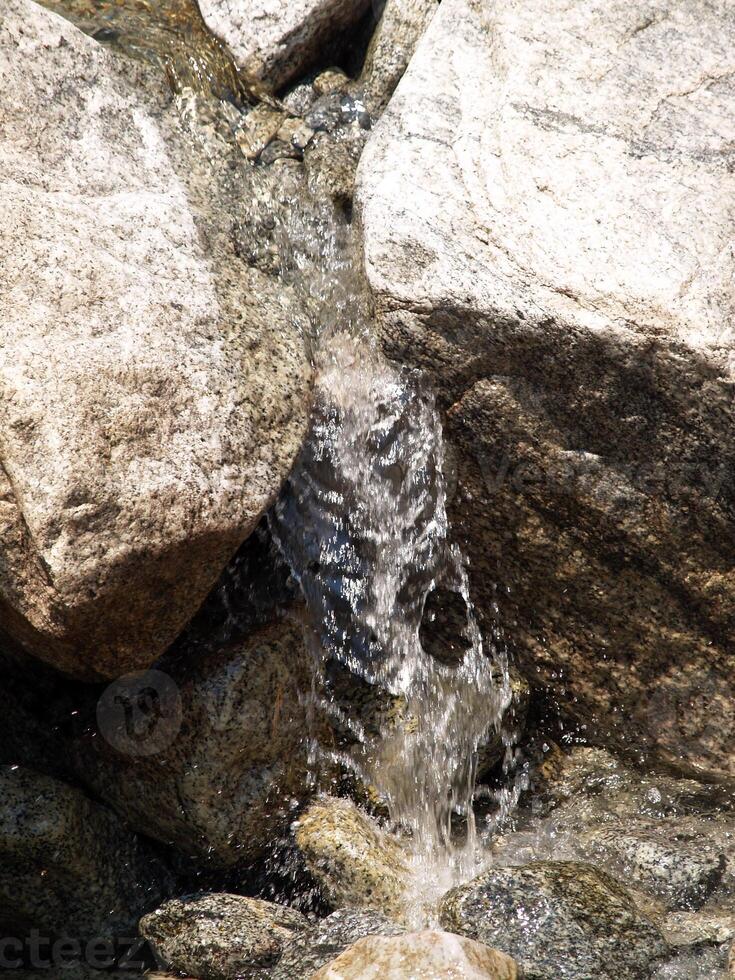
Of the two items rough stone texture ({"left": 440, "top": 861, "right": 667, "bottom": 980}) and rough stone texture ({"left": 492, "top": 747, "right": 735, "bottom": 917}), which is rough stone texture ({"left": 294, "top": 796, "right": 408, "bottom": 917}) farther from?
rough stone texture ({"left": 492, "top": 747, "right": 735, "bottom": 917})

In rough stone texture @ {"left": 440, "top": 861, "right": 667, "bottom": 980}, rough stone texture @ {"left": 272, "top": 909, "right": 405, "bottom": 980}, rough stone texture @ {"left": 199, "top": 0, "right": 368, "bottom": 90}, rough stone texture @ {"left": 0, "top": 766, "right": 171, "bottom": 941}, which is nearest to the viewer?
rough stone texture @ {"left": 440, "top": 861, "right": 667, "bottom": 980}

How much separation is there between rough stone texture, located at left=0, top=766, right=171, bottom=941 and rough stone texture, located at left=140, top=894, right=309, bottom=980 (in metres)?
0.19

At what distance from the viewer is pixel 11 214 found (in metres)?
3.48

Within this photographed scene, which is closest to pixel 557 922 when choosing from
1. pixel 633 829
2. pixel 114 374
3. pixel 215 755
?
pixel 633 829

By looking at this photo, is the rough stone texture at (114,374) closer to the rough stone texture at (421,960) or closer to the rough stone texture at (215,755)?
the rough stone texture at (215,755)

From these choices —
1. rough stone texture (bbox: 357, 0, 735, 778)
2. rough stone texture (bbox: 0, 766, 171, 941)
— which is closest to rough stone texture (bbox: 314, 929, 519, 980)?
rough stone texture (bbox: 0, 766, 171, 941)

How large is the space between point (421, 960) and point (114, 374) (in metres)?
2.05

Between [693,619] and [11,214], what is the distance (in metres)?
2.91

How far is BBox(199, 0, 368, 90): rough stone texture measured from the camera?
4.89 m

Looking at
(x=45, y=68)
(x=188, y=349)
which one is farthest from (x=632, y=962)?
(x=45, y=68)

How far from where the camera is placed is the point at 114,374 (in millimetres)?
3277

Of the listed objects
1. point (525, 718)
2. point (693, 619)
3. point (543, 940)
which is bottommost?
point (543, 940)

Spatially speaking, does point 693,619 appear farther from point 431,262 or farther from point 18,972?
point 18,972

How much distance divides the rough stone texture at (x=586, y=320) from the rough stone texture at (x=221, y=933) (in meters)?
1.50
